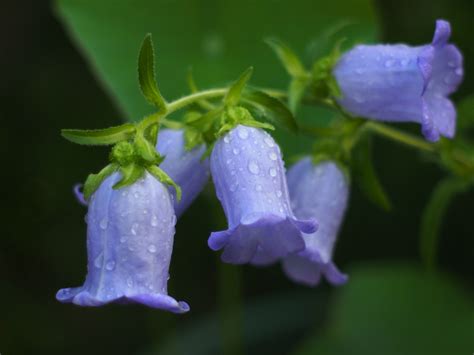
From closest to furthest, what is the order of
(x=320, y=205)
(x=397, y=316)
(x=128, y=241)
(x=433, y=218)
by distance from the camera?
(x=128, y=241) < (x=320, y=205) < (x=433, y=218) < (x=397, y=316)

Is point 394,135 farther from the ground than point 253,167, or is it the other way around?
point 253,167

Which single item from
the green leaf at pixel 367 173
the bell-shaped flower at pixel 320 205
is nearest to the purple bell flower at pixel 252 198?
the bell-shaped flower at pixel 320 205

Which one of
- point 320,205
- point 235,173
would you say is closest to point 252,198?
point 235,173

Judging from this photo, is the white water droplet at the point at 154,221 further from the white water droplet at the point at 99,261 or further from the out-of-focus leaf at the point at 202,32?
the out-of-focus leaf at the point at 202,32

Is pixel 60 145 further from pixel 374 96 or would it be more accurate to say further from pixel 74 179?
pixel 374 96

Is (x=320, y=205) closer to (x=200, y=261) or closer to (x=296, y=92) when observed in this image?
(x=296, y=92)

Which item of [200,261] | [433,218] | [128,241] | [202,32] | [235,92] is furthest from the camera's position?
[200,261]

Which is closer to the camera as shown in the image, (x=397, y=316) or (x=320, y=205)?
(x=320, y=205)
